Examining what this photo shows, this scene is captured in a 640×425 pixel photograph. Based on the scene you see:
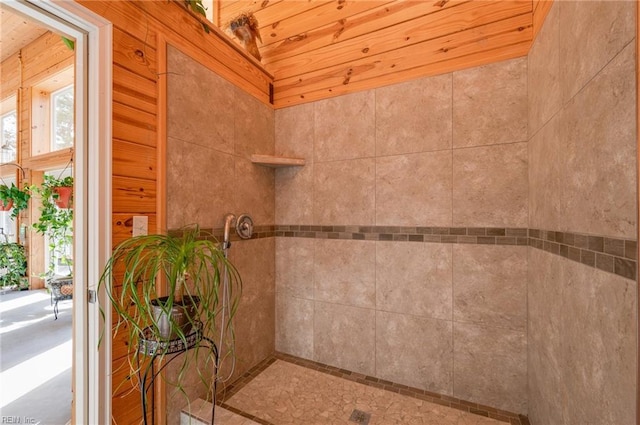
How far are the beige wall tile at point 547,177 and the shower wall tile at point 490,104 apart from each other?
0.15 meters

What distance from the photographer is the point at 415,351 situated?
1.58 metres

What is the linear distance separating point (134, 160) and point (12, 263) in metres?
1.98

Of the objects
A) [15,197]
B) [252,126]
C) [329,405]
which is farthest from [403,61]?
[15,197]

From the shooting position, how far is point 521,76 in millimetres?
1349

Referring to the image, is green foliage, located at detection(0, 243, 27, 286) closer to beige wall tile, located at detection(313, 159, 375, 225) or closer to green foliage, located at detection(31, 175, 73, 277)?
green foliage, located at detection(31, 175, 73, 277)

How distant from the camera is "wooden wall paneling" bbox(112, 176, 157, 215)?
1079 millimetres

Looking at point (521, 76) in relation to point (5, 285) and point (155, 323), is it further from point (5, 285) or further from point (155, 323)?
point (5, 285)

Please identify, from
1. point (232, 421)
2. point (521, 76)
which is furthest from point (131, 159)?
point (521, 76)

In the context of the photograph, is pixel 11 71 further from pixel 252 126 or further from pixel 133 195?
pixel 133 195

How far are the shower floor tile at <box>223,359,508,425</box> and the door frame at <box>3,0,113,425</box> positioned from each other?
699mm

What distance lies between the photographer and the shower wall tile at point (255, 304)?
1720 mm

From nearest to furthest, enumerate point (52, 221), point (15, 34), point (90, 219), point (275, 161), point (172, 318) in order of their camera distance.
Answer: point (172, 318)
point (90, 219)
point (275, 161)
point (52, 221)
point (15, 34)

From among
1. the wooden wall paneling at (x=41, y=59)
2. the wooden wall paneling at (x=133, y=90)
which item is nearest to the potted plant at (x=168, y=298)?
the wooden wall paneling at (x=133, y=90)

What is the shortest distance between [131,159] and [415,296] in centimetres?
171
